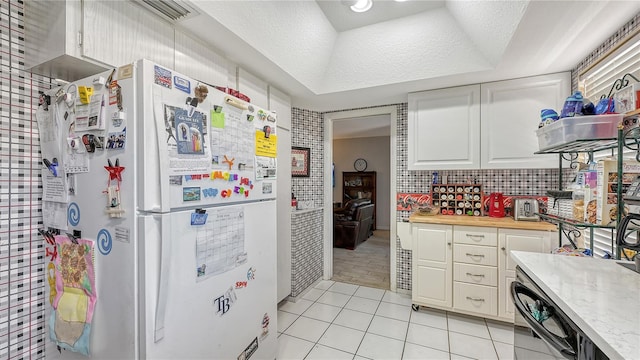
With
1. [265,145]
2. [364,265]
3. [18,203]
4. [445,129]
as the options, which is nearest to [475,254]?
[445,129]

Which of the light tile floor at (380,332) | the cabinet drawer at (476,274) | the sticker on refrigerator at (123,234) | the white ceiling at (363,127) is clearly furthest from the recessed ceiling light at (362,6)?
the white ceiling at (363,127)

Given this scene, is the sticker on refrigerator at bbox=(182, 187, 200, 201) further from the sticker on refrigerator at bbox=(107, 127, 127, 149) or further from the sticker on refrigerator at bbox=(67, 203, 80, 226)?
the sticker on refrigerator at bbox=(67, 203, 80, 226)

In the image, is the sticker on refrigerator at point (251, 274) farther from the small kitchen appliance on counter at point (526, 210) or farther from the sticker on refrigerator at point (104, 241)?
the small kitchen appliance on counter at point (526, 210)

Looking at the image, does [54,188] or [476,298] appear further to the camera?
[476,298]

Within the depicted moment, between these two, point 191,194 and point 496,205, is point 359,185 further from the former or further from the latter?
point 191,194

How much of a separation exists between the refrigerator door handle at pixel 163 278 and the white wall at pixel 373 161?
6.19 m

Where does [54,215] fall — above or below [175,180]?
below

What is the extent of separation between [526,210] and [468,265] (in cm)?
72

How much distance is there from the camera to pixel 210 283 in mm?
1185

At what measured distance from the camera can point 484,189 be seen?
258 cm

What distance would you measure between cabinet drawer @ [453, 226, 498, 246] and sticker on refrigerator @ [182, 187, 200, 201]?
218 cm

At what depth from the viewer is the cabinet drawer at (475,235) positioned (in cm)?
218

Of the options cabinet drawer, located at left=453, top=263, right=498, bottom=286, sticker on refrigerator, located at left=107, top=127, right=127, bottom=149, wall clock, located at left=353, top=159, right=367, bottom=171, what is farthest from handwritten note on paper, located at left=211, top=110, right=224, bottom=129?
wall clock, located at left=353, top=159, right=367, bottom=171

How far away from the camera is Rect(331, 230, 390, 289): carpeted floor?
3.30m
